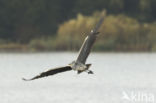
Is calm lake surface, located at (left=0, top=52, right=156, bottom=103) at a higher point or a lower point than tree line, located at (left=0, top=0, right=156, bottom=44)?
lower

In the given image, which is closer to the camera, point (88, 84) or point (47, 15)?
point (88, 84)

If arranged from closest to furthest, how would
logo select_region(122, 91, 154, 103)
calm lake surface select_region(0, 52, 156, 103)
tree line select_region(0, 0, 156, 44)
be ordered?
logo select_region(122, 91, 154, 103), calm lake surface select_region(0, 52, 156, 103), tree line select_region(0, 0, 156, 44)

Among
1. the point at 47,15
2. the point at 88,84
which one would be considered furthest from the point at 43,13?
the point at 88,84

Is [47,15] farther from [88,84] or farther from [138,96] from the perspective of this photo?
[138,96]

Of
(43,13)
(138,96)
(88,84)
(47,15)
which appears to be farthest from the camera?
(47,15)

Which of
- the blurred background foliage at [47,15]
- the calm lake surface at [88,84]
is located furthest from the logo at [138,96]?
the blurred background foliage at [47,15]

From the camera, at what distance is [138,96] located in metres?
31.5

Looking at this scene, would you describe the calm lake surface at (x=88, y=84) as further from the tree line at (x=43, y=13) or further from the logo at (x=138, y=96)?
the tree line at (x=43, y=13)

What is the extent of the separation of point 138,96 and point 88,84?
242 inches

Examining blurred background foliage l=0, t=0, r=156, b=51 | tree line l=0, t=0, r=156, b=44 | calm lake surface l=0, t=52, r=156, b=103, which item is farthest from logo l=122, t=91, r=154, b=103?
tree line l=0, t=0, r=156, b=44

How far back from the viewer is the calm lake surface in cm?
3047

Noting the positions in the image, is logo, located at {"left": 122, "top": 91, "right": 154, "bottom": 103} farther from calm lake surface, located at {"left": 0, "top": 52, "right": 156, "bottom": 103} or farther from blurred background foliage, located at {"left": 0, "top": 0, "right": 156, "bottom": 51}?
blurred background foliage, located at {"left": 0, "top": 0, "right": 156, "bottom": 51}

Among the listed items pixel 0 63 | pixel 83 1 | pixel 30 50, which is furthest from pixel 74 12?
pixel 0 63

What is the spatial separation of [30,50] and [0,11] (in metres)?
11.1
